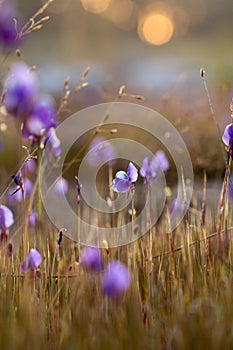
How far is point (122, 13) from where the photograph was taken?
23719 mm

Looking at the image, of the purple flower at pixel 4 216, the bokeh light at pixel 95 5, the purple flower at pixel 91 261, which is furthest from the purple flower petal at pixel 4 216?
the bokeh light at pixel 95 5

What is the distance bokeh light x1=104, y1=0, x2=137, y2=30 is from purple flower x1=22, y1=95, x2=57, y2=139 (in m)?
21.0

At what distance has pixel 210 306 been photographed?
60.0 inches

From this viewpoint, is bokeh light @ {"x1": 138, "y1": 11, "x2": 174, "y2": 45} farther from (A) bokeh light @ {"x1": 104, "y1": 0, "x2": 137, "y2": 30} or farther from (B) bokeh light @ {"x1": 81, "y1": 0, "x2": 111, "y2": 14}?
(A) bokeh light @ {"x1": 104, "y1": 0, "x2": 137, "y2": 30}

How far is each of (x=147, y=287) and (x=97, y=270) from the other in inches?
6.1

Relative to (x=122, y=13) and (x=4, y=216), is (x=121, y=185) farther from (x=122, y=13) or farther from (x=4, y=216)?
(x=122, y=13)

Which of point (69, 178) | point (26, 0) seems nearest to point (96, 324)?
point (69, 178)

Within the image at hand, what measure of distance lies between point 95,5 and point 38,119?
19675 mm

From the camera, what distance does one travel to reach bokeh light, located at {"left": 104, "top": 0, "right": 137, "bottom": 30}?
73.4 ft

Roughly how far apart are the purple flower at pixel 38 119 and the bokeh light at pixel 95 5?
747 inches

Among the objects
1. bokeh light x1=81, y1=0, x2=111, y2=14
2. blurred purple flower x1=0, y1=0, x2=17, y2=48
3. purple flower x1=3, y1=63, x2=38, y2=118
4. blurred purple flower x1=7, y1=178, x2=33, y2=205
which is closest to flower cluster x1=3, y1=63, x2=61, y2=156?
purple flower x1=3, y1=63, x2=38, y2=118

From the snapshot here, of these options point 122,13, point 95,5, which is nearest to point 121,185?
point 95,5

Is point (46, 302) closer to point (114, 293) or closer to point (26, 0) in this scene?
point (114, 293)

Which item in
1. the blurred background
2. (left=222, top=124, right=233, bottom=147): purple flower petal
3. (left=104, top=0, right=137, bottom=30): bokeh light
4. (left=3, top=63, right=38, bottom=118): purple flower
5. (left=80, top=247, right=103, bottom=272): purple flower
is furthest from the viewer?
(left=104, top=0, right=137, bottom=30): bokeh light
